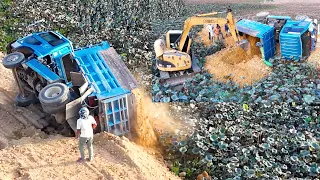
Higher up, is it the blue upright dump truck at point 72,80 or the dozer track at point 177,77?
the blue upright dump truck at point 72,80

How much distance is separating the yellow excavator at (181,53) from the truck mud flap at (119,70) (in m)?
2.30

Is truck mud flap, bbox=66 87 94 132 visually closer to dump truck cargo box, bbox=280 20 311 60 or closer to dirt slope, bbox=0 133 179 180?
dirt slope, bbox=0 133 179 180

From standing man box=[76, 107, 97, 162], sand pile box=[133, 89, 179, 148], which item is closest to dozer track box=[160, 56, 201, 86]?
sand pile box=[133, 89, 179, 148]

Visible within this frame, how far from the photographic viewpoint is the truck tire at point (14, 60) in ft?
29.6

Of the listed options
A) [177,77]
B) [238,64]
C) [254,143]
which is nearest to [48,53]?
[177,77]

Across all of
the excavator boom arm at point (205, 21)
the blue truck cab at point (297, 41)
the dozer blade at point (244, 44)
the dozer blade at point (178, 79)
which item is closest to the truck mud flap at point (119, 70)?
the dozer blade at point (178, 79)

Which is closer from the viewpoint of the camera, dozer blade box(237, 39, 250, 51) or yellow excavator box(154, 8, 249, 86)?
yellow excavator box(154, 8, 249, 86)

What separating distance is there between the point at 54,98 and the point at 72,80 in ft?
3.11

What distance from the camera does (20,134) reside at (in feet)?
28.8

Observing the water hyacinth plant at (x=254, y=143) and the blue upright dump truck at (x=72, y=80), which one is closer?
the water hyacinth plant at (x=254, y=143)

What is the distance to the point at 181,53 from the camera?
11695 millimetres

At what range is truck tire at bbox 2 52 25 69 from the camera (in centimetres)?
902

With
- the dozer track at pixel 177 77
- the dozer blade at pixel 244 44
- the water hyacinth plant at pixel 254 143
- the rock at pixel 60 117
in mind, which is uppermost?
the dozer blade at pixel 244 44

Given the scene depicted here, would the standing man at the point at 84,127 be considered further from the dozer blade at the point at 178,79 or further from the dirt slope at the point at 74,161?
the dozer blade at the point at 178,79
